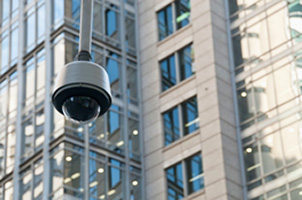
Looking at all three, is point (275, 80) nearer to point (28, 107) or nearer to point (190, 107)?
point (190, 107)

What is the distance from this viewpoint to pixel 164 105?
33.3 metres

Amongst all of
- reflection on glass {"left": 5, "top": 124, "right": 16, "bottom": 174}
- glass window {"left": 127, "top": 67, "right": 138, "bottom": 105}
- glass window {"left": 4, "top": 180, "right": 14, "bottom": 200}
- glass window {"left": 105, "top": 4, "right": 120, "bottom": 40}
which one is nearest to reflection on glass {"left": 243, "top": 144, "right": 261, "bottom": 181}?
glass window {"left": 127, "top": 67, "right": 138, "bottom": 105}

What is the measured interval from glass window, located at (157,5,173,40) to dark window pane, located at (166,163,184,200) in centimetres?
652

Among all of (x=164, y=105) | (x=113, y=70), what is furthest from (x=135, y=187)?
(x=113, y=70)

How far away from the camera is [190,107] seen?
32250 millimetres

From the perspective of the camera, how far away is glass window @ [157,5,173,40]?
35.0 meters

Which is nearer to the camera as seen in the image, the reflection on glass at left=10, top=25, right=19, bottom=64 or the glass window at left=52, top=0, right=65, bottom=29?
the glass window at left=52, top=0, right=65, bottom=29

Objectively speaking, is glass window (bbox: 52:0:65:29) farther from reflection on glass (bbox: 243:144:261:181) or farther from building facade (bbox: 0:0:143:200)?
reflection on glass (bbox: 243:144:261:181)

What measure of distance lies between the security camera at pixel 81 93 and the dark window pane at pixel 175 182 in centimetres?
2187

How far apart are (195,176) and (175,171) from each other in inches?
45.0

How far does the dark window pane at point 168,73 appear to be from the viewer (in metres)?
33.8

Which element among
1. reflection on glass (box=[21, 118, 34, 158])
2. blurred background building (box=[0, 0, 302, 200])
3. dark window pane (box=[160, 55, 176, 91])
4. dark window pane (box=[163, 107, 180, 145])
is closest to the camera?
blurred background building (box=[0, 0, 302, 200])

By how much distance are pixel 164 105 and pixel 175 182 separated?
3.65 m

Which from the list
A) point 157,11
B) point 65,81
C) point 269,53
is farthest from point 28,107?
point 65,81
